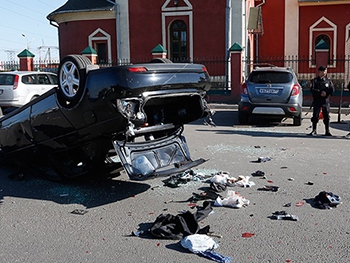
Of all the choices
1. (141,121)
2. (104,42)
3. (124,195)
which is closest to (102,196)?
(124,195)

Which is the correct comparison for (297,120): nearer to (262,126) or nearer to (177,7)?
(262,126)

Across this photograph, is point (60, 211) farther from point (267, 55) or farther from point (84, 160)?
point (267, 55)

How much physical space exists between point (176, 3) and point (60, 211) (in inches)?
750

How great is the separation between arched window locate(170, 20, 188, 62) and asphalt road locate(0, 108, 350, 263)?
15.6m

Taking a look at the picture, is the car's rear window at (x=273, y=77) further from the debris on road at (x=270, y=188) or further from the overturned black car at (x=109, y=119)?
the debris on road at (x=270, y=188)

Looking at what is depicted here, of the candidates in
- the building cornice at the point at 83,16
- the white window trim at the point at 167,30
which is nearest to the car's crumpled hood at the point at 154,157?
the white window trim at the point at 167,30

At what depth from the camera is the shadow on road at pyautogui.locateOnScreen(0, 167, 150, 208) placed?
618 centimetres

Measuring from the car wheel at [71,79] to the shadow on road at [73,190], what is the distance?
4.35ft

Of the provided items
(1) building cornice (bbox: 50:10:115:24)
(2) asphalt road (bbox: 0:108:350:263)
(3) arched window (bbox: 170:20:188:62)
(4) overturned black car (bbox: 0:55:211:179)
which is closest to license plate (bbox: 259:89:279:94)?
(2) asphalt road (bbox: 0:108:350:263)

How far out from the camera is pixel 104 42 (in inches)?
988

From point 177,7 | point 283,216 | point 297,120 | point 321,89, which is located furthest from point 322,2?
point 283,216

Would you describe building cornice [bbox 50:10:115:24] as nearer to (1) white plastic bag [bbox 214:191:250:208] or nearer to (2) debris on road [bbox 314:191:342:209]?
(1) white plastic bag [bbox 214:191:250:208]

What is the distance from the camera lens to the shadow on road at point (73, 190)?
618cm

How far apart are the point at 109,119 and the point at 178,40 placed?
18825 mm
